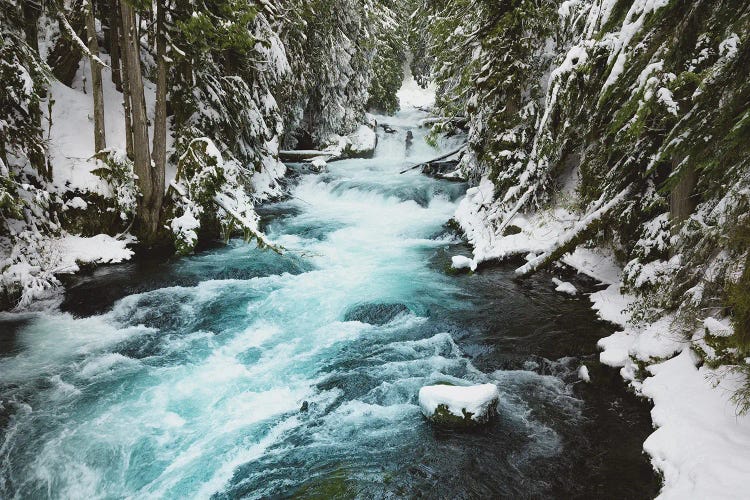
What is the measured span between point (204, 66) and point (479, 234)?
8.82 meters

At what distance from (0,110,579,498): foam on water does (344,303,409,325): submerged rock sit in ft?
0.43

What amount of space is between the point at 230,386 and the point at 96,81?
8038 millimetres

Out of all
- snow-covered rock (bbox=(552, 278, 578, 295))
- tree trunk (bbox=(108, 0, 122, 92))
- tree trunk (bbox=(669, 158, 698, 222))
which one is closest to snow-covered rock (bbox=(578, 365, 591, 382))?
tree trunk (bbox=(669, 158, 698, 222))

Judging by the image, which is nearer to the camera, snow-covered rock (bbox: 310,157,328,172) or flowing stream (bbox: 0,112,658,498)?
flowing stream (bbox: 0,112,658,498)

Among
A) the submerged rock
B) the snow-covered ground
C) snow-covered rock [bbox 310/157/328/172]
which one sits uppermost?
snow-covered rock [bbox 310/157/328/172]

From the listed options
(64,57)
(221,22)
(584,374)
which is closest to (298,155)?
(64,57)

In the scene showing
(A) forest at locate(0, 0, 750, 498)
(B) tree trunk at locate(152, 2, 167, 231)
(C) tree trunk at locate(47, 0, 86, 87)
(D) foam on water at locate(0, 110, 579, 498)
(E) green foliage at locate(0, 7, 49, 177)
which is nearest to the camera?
(A) forest at locate(0, 0, 750, 498)

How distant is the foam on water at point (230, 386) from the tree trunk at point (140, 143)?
63.4 inches

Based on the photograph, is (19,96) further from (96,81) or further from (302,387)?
(302,387)

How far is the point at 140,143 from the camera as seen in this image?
9.65 m

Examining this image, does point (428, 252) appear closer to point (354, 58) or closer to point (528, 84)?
point (528, 84)

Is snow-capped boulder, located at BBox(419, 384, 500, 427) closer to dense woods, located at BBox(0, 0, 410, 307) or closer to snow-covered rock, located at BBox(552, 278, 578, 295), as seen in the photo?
snow-covered rock, located at BBox(552, 278, 578, 295)

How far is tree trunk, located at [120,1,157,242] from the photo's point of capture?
920 cm

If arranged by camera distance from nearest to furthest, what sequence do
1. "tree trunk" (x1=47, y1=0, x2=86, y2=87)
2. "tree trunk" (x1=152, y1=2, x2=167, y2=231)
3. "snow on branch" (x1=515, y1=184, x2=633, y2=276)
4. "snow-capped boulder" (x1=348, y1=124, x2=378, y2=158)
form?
"snow on branch" (x1=515, y1=184, x2=633, y2=276), "tree trunk" (x1=152, y1=2, x2=167, y2=231), "tree trunk" (x1=47, y1=0, x2=86, y2=87), "snow-capped boulder" (x1=348, y1=124, x2=378, y2=158)
